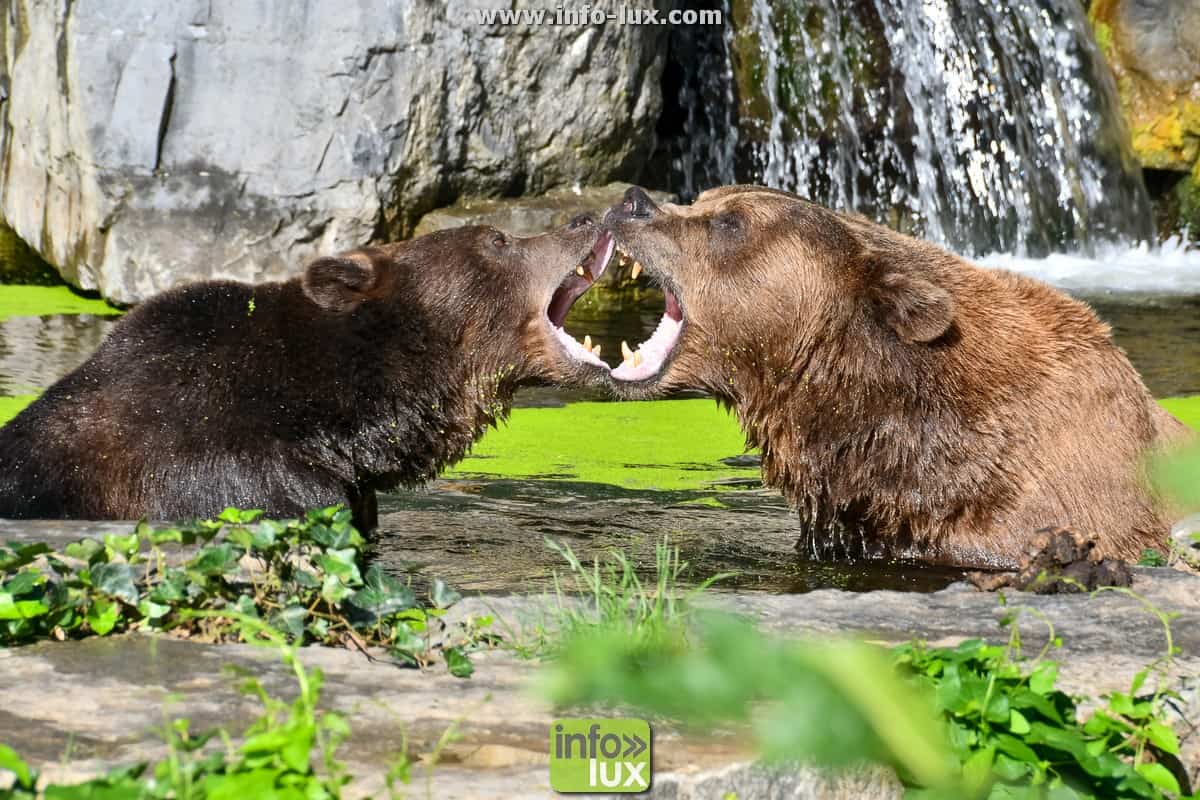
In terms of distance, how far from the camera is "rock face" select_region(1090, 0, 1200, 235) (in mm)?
19047

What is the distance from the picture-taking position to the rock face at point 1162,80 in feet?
62.5

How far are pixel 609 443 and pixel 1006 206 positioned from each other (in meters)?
9.02

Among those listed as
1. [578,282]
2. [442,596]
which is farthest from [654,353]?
[442,596]

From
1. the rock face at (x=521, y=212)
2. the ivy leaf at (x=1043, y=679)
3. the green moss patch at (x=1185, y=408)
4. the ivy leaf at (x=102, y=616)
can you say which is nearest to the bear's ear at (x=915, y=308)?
the ivy leaf at (x=1043, y=679)

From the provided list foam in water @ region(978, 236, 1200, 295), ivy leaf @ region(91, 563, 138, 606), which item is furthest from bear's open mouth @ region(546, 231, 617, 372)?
foam in water @ region(978, 236, 1200, 295)

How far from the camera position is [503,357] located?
7.36 meters

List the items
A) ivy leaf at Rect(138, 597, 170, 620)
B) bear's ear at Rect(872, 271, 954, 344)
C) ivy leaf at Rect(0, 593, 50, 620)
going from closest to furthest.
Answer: ivy leaf at Rect(0, 593, 50, 620), ivy leaf at Rect(138, 597, 170, 620), bear's ear at Rect(872, 271, 954, 344)

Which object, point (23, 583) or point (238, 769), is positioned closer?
point (238, 769)

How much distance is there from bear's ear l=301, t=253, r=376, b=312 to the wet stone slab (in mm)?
2732

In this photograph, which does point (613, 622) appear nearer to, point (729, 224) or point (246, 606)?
point (246, 606)

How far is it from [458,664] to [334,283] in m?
3.50

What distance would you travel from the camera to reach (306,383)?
6742 millimetres

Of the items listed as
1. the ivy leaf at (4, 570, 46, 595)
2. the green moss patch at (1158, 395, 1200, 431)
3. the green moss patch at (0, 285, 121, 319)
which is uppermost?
the green moss patch at (0, 285, 121, 319)

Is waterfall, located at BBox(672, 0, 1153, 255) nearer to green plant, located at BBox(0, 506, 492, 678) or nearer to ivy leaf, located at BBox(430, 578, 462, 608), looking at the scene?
ivy leaf, located at BBox(430, 578, 462, 608)
